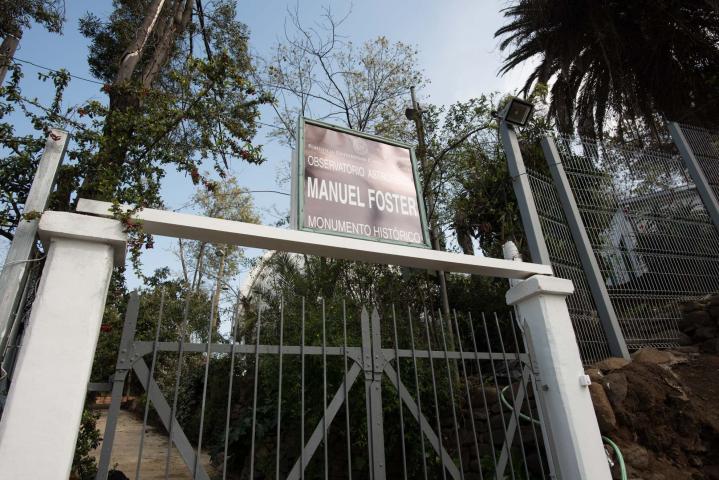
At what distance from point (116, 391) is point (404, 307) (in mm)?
6669

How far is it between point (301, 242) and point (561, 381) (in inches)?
95.4

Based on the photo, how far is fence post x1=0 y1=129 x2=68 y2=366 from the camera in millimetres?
2348

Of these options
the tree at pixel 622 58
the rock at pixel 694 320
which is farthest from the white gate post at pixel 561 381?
the tree at pixel 622 58

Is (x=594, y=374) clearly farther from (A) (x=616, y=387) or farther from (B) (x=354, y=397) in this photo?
(B) (x=354, y=397)

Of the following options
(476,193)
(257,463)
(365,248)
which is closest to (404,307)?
(476,193)

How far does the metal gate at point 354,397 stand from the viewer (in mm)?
2488

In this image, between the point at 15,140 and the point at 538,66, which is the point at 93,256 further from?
the point at 538,66

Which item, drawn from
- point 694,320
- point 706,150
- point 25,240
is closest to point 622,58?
point 706,150

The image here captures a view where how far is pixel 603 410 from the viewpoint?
3896 millimetres

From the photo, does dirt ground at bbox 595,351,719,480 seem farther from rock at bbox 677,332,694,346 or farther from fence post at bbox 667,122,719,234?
fence post at bbox 667,122,719,234

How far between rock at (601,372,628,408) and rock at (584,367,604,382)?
0.05m

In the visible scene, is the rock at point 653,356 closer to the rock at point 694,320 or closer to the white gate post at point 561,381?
the rock at point 694,320

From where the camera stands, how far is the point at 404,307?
28.1ft

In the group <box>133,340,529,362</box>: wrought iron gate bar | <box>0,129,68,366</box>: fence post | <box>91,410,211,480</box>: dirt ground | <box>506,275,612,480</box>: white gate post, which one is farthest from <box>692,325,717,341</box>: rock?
<box>91,410,211,480</box>: dirt ground
